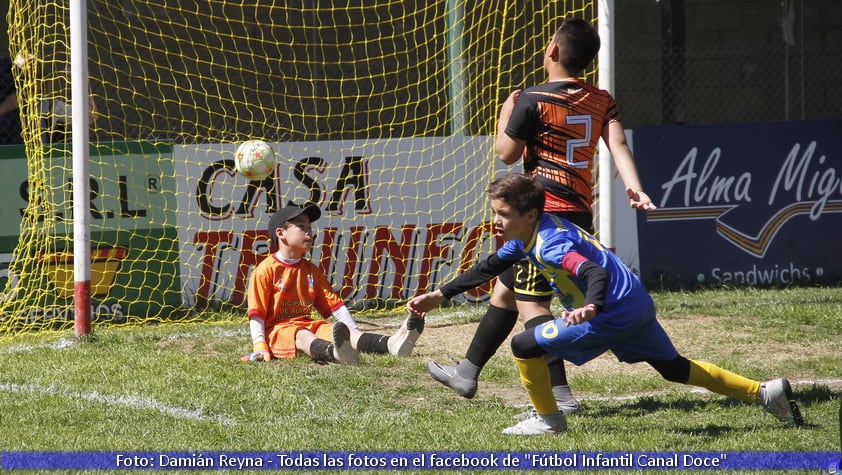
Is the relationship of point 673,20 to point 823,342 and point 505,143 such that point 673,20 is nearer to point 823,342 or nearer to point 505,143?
point 823,342

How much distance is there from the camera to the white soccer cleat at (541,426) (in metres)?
4.94

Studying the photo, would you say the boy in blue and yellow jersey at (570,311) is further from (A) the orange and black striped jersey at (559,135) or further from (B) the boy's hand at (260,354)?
(B) the boy's hand at (260,354)

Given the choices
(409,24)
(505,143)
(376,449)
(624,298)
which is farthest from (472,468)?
(409,24)

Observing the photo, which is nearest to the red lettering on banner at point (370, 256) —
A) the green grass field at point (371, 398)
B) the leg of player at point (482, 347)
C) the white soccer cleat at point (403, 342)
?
the green grass field at point (371, 398)

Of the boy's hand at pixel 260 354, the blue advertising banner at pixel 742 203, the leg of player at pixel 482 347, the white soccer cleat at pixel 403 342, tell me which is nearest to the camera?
the leg of player at pixel 482 347

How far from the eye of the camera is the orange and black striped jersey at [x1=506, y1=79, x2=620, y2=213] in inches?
213

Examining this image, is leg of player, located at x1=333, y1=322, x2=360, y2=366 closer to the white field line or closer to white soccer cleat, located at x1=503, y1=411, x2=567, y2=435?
the white field line

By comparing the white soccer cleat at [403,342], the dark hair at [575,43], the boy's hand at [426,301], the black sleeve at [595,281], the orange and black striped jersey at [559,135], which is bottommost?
the white soccer cleat at [403,342]

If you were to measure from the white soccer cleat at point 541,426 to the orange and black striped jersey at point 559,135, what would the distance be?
3.35 ft

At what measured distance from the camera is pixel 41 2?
8.62 metres

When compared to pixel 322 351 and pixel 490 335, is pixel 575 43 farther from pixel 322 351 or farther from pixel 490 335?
pixel 322 351

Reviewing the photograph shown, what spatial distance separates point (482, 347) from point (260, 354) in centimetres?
176

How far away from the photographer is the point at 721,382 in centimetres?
499

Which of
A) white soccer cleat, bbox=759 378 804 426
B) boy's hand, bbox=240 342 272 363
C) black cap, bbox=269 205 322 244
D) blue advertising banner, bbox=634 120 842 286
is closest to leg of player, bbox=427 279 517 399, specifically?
white soccer cleat, bbox=759 378 804 426
